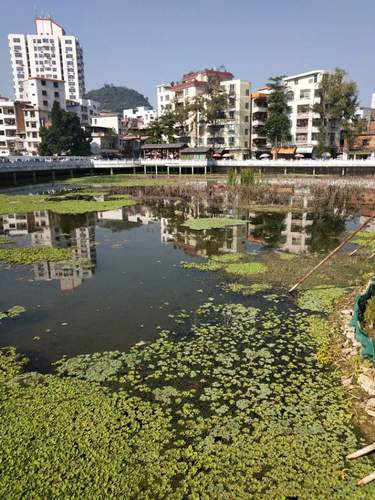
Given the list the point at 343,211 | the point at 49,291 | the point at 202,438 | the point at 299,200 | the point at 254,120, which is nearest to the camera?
A: the point at 202,438

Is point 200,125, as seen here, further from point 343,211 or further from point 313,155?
point 343,211

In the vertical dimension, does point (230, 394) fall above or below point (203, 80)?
below

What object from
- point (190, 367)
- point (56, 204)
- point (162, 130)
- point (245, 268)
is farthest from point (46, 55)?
point (190, 367)

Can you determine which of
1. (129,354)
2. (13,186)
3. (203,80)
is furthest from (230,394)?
(203,80)

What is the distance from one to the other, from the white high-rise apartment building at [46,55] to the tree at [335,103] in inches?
3779

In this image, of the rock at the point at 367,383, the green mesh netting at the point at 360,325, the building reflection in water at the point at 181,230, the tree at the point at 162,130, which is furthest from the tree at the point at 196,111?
the rock at the point at 367,383

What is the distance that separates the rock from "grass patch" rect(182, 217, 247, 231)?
1596cm

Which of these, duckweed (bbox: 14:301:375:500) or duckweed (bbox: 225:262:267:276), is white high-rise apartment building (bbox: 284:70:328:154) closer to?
duckweed (bbox: 225:262:267:276)

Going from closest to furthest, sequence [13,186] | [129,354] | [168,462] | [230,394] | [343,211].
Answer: [168,462], [230,394], [129,354], [343,211], [13,186]

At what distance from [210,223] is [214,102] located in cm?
5402

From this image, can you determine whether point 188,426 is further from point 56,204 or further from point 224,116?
point 224,116

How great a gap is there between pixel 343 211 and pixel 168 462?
92.2 feet

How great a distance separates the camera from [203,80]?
79.6 metres

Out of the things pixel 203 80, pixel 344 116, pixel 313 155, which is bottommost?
pixel 313 155
